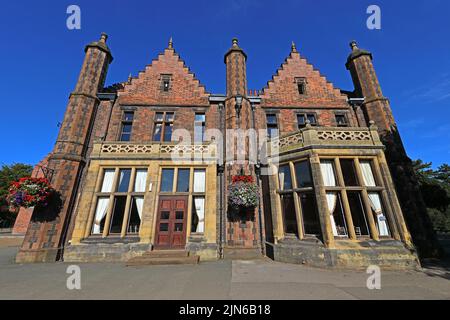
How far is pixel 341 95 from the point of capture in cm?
1338

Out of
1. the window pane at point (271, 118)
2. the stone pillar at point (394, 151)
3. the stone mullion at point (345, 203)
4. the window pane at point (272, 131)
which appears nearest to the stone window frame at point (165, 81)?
the window pane at point (271, 118)

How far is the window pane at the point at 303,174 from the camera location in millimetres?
8633

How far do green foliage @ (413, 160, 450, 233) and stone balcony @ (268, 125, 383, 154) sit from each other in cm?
535

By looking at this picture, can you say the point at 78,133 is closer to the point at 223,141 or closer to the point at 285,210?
the point at 223,141

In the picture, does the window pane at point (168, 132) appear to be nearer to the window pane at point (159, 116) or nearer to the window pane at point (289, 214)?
the window pane at point (159, 116)

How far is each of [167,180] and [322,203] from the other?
24.8ft

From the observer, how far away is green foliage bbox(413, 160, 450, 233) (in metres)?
10.5

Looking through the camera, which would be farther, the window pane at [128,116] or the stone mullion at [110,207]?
the window pane at [128,116]

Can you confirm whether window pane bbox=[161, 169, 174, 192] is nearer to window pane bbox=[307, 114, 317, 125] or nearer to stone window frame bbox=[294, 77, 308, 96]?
window pane bbox=[307, 114, 317, 125]

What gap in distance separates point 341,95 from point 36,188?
18317 millimetres

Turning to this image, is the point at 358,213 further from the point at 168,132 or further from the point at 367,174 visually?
the point at 168,132

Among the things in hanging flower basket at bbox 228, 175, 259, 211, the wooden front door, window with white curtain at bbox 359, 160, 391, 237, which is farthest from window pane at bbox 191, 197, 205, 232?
window with white curtain at bbox 359, 160, 391, 237

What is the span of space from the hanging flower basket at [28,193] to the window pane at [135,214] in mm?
3773

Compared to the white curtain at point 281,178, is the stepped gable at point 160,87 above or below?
above
